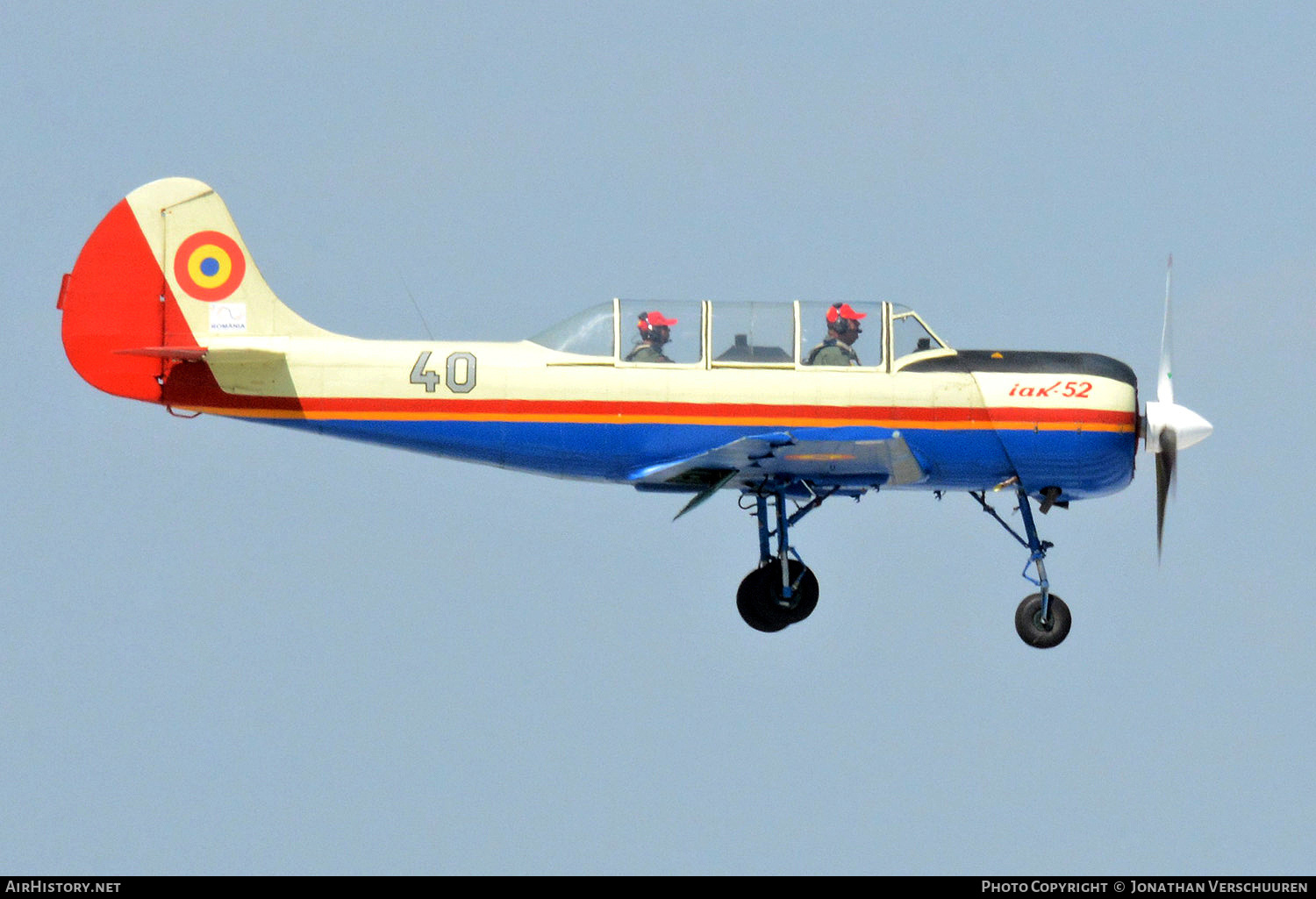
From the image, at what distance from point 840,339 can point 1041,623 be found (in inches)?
156

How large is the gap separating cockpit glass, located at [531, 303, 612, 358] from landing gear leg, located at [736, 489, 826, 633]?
99.5 inches

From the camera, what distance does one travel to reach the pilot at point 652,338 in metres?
25.3

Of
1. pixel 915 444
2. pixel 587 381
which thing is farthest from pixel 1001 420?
pixel 587 381

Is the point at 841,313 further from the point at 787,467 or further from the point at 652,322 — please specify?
the point at 652,322

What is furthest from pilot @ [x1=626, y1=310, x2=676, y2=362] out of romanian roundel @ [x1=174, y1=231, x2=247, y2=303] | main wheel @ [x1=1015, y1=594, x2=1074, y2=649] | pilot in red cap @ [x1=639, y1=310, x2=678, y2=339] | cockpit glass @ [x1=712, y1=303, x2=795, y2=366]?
main wheel @ [x1=1015, y1=594, x2=1074, y2=649]

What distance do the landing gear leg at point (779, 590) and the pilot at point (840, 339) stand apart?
1641 mm

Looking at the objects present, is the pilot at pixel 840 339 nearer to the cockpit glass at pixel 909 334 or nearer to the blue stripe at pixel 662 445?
the cockpit glass at pixel 909 334

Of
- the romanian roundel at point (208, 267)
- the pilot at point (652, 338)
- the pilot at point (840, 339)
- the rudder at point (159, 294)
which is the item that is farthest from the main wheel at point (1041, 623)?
the romanian roundel at point (208, 267)

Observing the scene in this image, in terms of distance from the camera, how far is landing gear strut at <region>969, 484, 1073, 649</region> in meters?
26.2

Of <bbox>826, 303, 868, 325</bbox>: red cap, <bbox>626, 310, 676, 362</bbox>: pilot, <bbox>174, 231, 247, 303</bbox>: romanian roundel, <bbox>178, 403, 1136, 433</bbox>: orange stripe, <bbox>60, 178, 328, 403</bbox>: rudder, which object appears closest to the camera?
<bbox>178, 403, 1136, 433</bbox>: orange stripe

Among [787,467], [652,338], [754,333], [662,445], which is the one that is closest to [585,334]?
[652,338]

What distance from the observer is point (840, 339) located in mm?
25453

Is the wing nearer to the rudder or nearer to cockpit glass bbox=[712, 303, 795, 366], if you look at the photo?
cockpit glass bbox=[712, 303, 795, 366]

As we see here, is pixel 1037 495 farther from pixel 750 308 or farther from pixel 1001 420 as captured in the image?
pixel 750 308
